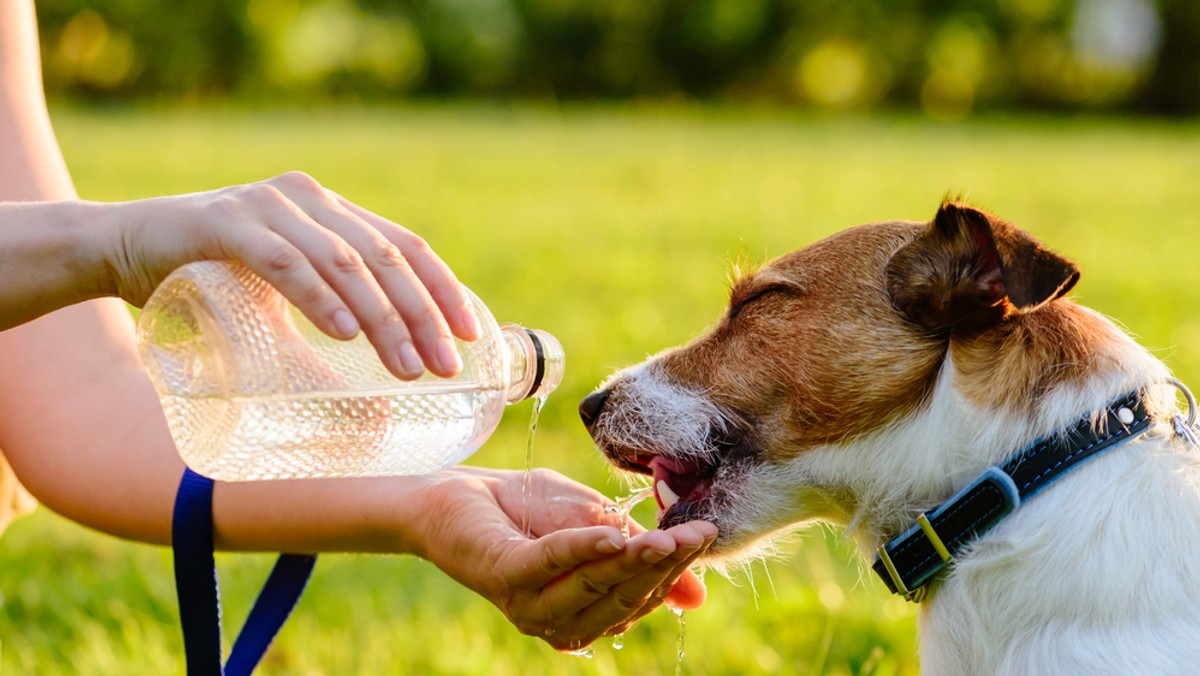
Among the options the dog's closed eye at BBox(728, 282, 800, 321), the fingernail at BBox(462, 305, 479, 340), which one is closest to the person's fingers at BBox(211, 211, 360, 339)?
the fingernail at BBox(462, 305, 479, 340)

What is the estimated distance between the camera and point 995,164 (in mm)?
14352

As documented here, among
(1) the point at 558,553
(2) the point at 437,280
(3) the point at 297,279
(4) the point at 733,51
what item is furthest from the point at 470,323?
(4) the point at 733,51

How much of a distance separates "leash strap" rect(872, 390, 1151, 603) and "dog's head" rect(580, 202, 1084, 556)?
119mm

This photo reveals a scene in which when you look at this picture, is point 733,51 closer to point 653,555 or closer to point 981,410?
point 981,410

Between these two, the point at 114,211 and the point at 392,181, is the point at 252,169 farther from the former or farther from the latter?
the point at 114,211

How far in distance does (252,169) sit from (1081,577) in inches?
409

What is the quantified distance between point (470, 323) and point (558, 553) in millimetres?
420

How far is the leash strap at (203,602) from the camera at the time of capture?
2.47 meters

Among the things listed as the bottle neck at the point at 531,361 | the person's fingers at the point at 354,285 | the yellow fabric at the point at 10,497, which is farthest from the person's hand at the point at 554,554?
the yellow fabric at the point at 10,497

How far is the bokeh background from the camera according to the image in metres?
3.39

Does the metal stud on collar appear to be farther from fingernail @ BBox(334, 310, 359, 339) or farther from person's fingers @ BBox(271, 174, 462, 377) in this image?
fingernail @ BBox(334, 310, 359, 339)

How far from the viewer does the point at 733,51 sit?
2820 centimetres

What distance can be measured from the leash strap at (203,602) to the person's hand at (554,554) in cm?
36

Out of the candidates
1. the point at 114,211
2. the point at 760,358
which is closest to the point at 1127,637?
the point at 760,358
